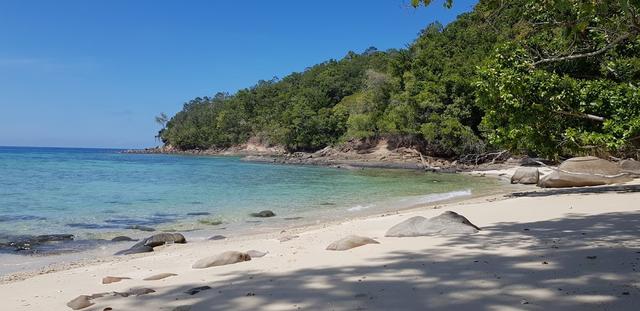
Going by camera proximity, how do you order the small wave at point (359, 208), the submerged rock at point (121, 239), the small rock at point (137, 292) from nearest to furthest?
1. the small rock at point (137, 292)
2. the submerged rock at point (121, 239)
3. the small wave at point (359, 208)

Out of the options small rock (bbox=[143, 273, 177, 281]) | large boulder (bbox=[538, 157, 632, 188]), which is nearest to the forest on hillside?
large boulder (bbox=[538, 157, 632, 188])

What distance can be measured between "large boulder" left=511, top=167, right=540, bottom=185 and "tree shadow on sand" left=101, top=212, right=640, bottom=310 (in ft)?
57.4

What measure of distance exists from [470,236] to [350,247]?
1694 mm

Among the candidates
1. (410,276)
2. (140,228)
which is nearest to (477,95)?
(140,228)

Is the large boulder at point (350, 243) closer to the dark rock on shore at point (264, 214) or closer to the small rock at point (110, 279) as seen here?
the small rock at point (110, 279)

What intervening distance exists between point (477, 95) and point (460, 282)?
11353 mm

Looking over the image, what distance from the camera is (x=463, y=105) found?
146ft

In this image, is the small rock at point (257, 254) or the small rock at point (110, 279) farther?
the small rock at point (257, 254)

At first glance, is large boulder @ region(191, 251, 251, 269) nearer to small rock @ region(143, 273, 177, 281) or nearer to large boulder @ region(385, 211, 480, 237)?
small rock @ region(143, 273, 177, 281)

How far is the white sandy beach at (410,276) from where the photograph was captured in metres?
3.75

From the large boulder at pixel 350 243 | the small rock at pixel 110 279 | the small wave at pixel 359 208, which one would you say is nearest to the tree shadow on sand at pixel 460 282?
the large boulder at pixel 350 243

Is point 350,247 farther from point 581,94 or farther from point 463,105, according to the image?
point 463,105

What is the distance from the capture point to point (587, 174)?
16516 millimetres

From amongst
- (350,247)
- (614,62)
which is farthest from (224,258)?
(614,62)
